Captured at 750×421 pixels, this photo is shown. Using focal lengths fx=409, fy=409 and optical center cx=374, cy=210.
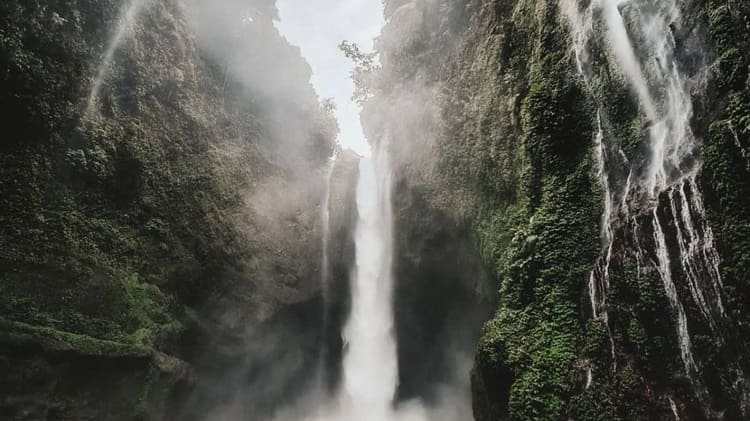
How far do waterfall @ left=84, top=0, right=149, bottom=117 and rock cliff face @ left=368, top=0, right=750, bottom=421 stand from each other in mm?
10602

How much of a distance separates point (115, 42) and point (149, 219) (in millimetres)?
5183

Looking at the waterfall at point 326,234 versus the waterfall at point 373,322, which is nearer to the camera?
the waterfall at point 373,322

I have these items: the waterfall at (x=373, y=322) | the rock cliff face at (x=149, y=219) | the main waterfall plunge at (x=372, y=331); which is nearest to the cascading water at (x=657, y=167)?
the main waterfall plunge at (x=372, y=331)

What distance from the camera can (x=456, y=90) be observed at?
562 inches

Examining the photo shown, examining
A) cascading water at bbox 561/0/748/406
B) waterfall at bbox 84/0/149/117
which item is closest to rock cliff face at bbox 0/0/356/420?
waterfall at bbox 84/0/149/117

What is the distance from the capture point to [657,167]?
6895 millimetres

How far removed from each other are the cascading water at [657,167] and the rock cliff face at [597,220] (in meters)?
0.03

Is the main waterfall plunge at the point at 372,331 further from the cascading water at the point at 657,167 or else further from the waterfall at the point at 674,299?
the waterfall at the point at 674,299

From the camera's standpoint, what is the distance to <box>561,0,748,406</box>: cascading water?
19.5 ft

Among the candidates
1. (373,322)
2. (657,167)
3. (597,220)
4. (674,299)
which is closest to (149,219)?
(373,322)

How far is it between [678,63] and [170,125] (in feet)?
44.5

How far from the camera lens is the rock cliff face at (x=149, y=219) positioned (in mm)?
9016

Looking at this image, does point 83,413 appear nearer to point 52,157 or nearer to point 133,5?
point 52,157

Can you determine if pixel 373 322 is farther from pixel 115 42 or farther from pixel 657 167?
pixel 115 42
